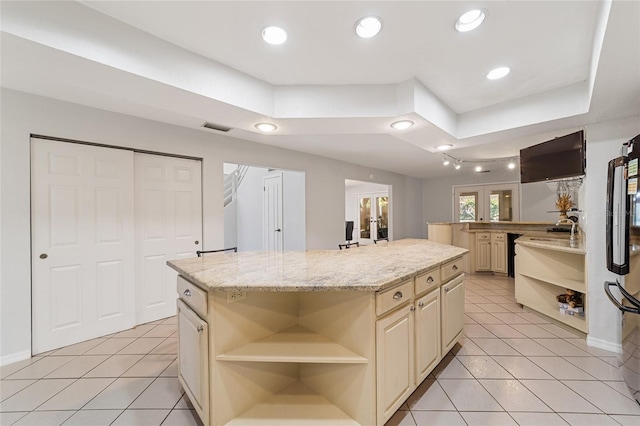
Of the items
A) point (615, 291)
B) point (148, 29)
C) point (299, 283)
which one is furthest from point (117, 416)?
point (615, 291)

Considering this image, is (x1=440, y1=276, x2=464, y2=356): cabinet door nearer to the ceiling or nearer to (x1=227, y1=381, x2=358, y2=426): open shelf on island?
(x1=227, y1=381, x2=358, y2=426): open shelf on island

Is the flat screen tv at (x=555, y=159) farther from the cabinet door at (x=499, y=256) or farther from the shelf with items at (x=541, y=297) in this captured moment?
the cabinet door at (x=499, y=256)

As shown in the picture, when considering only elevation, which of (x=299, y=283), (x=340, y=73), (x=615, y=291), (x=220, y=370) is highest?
(x=340, y=73)

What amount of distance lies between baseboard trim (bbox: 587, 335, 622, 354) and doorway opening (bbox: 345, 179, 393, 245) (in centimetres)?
548

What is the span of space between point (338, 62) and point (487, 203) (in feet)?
22.4

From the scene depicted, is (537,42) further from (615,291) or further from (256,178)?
(256,178)

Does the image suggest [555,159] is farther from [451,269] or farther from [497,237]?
[497,237]

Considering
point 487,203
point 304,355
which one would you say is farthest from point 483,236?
point 304,355

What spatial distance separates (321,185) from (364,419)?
3.94 metres

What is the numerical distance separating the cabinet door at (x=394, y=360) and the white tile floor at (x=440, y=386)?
197 millimetres

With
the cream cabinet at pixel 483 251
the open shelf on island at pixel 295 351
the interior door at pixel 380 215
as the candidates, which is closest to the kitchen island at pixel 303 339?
the open shelf on island at pixel 295 351

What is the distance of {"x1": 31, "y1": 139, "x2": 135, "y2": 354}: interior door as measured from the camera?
2.39 meters

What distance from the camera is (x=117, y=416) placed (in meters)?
1.64

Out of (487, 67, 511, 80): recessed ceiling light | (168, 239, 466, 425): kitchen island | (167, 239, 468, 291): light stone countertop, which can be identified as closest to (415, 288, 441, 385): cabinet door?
(168, 239, 466, 425): kitchen island
